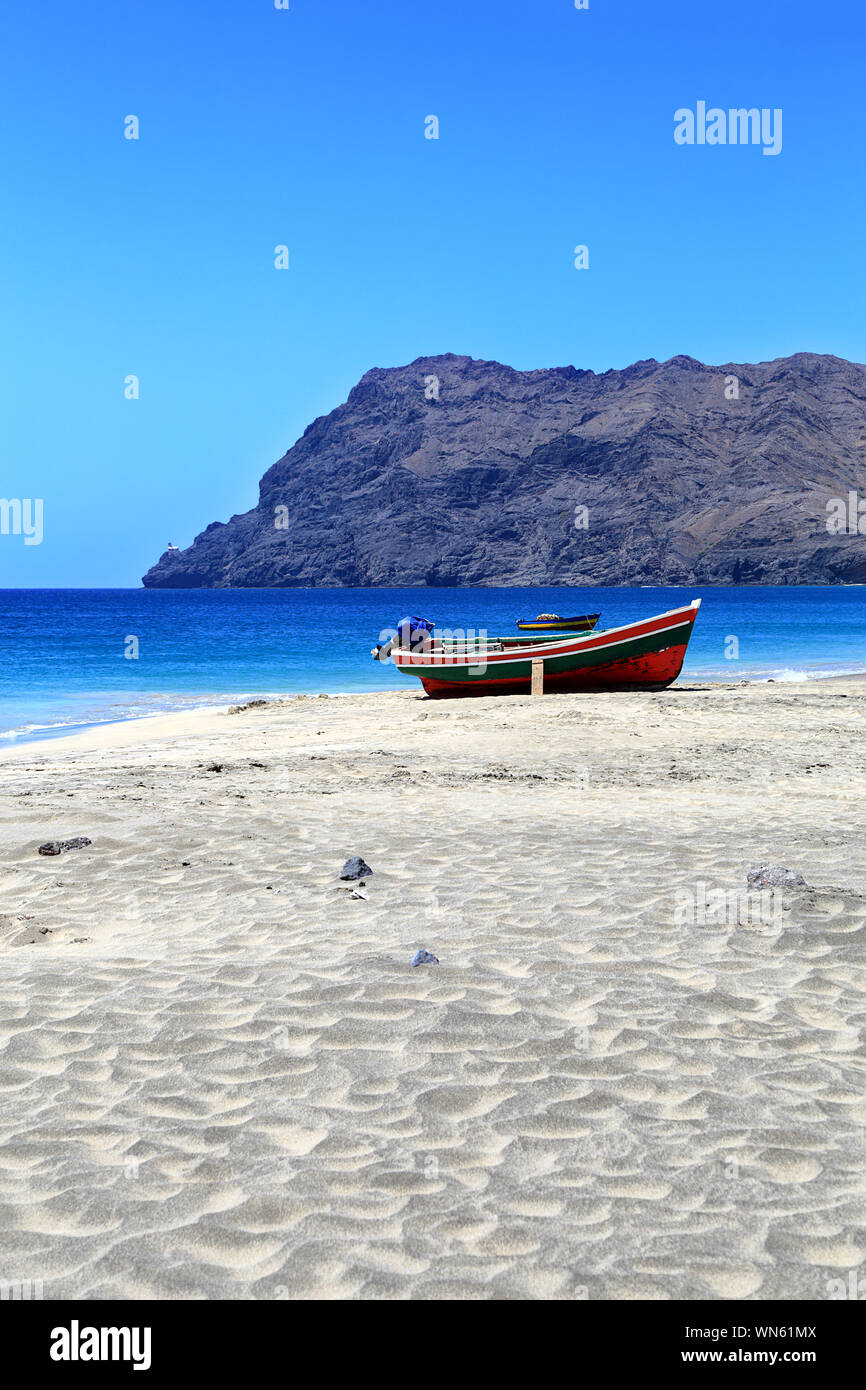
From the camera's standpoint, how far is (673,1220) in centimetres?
340

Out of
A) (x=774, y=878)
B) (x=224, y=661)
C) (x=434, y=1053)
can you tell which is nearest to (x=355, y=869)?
(x=434, y=1053)

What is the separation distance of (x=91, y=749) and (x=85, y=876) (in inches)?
395

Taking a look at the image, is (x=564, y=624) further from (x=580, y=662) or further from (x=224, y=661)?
(x=224, y=661)

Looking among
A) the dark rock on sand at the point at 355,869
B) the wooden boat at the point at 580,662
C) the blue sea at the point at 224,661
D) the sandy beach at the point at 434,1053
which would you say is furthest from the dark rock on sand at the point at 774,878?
the blue sea at the point at 224,661

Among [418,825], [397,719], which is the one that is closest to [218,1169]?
[418,825]

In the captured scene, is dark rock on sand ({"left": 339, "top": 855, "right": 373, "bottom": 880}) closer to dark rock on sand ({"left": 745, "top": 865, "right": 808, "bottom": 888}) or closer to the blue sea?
dark rock on sand ({"left": 745, "top": 865, "right": 808, "bottom": 888})

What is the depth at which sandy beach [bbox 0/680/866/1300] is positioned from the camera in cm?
327

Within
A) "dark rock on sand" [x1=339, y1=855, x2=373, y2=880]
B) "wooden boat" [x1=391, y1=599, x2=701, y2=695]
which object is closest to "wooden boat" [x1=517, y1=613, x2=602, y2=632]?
"wooden boat" [x1=391, y1=599, x2=701, y2=695]

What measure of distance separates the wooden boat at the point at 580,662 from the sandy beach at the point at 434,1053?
43.2ft

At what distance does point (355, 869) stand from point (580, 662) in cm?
1639

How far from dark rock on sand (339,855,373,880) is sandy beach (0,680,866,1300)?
5.8 inches

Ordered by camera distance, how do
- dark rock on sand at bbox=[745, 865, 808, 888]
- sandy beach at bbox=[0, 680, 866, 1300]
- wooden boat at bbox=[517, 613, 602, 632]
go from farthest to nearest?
wooden boat at bbox=[517, 613, 602, 632], dark rock on sand at bbox=[745, 865, 808, 888], sandy beach at bbox=[0, 680, 866, 1300]

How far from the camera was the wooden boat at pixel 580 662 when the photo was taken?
23156 mm

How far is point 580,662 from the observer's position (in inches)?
915
